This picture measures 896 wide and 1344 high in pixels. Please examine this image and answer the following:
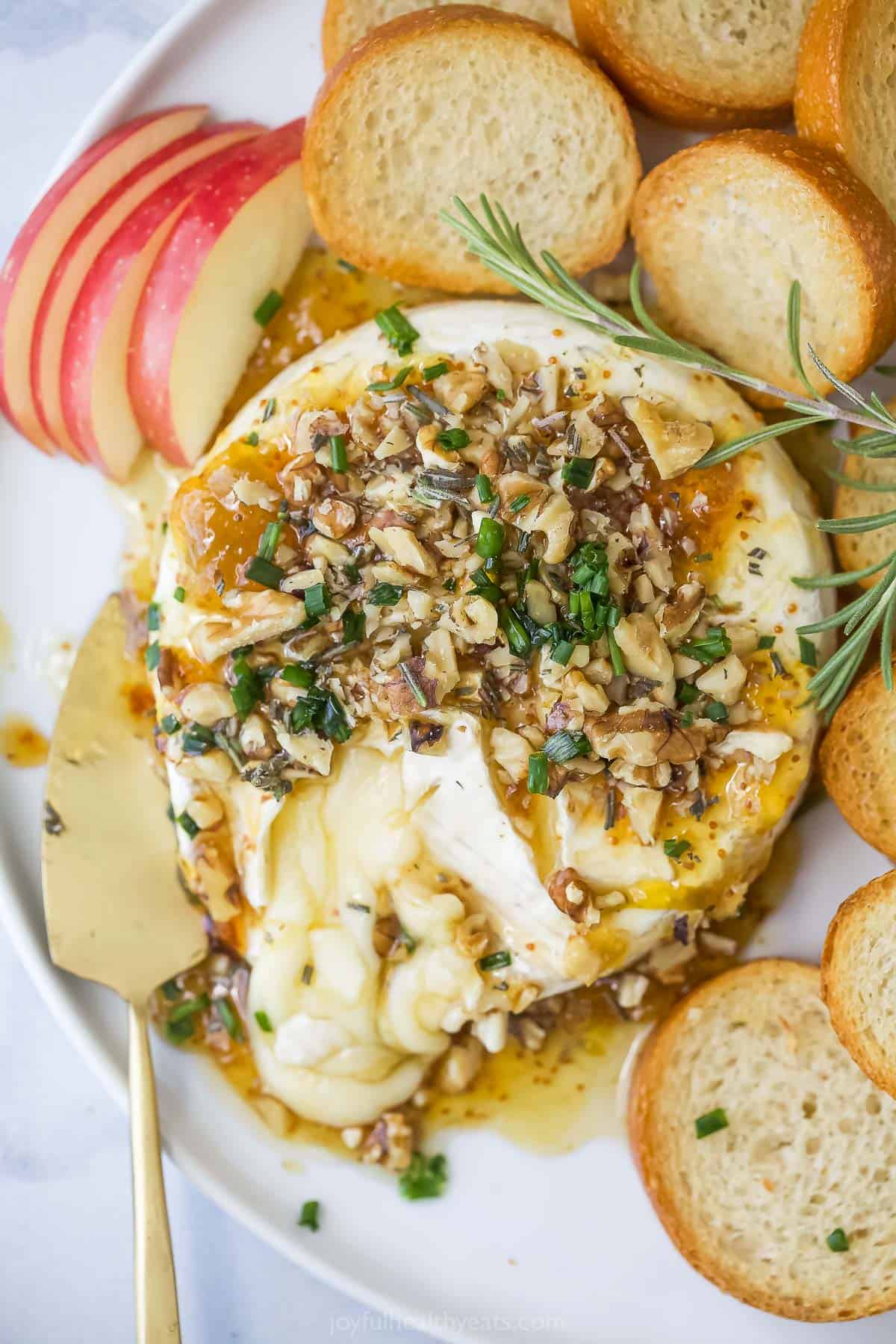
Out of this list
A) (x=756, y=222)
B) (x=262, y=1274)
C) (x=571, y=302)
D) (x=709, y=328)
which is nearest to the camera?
(x=571, y=302)

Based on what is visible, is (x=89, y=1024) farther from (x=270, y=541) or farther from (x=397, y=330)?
(x=397, y=330)

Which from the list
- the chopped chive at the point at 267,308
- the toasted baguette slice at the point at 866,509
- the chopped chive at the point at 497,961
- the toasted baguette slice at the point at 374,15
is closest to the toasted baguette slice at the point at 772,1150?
the chopped chive at the point at 497,961

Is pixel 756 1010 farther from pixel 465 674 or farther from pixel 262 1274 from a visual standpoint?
pixel 262 1274

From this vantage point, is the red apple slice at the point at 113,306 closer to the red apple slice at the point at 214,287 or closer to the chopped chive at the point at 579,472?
the red apple slice at the point at 214,287

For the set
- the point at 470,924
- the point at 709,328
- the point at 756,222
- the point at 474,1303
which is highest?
the point at 756,222

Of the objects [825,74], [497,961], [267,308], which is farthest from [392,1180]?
[825,74]

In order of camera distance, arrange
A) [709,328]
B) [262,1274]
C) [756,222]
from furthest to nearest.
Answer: [262,1274] → [709,328] → [756,222]

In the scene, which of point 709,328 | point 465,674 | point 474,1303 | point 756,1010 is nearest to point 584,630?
point 465,674
